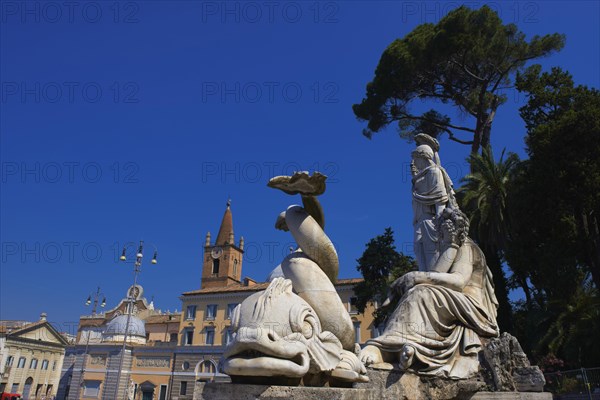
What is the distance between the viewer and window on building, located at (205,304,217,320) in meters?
47.5

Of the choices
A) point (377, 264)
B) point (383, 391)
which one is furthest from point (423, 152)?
point (377, 264)

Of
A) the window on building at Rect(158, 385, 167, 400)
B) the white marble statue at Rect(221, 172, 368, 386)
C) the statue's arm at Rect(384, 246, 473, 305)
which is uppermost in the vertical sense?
the window on building at Rect(158, 385, 167, 400)

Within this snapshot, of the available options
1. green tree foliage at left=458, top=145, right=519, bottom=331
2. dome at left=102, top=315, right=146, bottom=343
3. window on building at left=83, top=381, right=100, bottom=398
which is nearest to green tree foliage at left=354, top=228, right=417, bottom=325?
green tree foliage at left=458, top=145, right=519, bottom=331

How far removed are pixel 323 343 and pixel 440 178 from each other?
364cm

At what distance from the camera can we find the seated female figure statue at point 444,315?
198 inches

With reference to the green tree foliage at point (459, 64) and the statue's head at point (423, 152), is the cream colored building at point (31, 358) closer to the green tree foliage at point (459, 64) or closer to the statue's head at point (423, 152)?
the green tree foliage at point (459, 64)

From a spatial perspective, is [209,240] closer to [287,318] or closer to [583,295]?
[583,295]

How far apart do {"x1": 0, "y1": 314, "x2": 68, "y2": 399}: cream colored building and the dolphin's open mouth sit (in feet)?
180

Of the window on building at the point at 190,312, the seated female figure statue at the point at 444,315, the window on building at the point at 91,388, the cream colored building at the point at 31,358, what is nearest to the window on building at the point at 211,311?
the window on building at the point at 190,312

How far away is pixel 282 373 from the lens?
10.4 feet

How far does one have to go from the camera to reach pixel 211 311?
157 feet

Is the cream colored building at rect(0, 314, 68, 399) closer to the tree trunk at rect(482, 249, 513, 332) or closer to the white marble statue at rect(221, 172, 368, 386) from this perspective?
the tree trunk at rect(482, 249, 513, 332)

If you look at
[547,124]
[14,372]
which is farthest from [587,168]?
[14,372]

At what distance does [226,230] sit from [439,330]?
213ft
